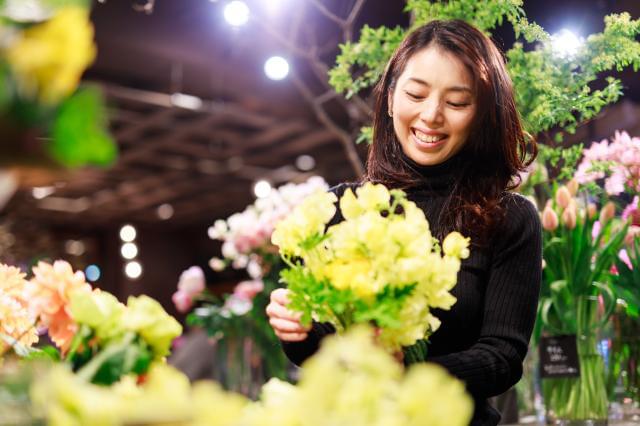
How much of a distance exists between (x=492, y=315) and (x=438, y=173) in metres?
0.32

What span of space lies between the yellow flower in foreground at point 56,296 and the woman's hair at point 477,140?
0.68 metres

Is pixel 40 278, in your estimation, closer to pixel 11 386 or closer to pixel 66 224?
pixel 11 386

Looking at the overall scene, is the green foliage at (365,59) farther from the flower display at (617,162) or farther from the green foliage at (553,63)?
the flower display at (617,162)

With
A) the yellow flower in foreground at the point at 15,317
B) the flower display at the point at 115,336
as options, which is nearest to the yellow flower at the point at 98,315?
the flower display at the point at 115,336

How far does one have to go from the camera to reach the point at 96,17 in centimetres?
450

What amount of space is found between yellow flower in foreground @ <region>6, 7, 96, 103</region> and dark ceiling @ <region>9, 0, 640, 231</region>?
0.68 metres

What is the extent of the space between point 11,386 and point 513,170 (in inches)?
41.8

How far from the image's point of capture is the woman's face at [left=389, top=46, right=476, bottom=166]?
1.29 m

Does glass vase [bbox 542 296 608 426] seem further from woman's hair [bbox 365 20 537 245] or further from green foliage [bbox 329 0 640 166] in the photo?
woman's hair [bbox 365 20 537 245]

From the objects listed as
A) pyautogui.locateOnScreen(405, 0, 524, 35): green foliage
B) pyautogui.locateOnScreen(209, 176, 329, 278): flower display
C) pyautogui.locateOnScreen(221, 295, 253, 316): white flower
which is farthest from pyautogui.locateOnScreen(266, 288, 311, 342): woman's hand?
pyautogui.locateOnScreen(221, 295, 253, 316): white flower

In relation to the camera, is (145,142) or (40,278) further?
(145,142)

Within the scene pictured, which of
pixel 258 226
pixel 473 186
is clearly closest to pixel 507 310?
pixel 473 186

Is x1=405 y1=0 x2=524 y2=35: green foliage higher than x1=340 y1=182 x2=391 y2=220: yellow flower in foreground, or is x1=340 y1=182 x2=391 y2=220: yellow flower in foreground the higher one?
x1=405 y1=0 x2=524 y2=35: green foliage

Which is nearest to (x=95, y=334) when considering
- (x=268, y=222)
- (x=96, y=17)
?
(x=268, y=222)
